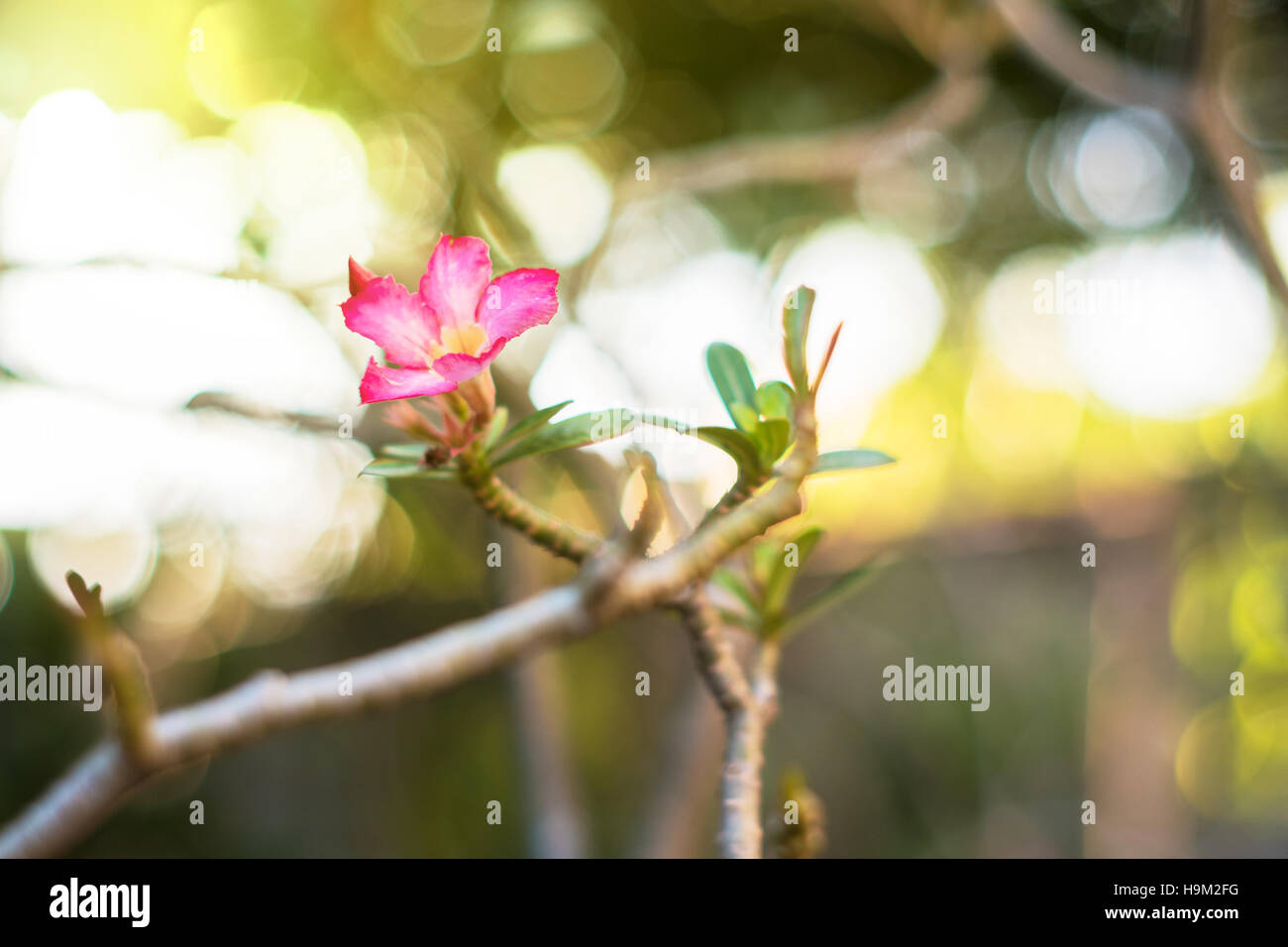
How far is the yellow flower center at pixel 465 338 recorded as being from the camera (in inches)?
18.9

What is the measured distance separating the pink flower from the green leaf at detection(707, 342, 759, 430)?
0.48ft

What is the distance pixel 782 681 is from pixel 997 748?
85cm

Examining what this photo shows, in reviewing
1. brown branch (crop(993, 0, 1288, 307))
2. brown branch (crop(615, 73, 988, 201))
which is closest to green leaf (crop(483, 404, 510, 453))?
brown branch (crop(615, 73, 988, 201))

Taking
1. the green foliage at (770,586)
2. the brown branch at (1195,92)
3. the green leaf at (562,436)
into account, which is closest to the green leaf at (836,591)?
the green foliage at (770,586)

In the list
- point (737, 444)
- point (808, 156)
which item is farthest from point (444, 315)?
point (808, 156)

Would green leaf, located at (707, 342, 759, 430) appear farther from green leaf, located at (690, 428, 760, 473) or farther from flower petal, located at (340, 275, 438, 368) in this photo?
flower petal, located at (340, 275, 438, 368)

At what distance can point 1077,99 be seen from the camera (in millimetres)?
2418

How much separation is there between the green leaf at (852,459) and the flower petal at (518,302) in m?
0.20

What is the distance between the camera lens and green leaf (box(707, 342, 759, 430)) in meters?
0.56

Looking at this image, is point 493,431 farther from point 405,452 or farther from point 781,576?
point 781,576

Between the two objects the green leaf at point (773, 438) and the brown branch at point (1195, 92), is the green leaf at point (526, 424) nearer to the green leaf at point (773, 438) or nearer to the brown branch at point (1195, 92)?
the green leaf at point (773, 438)
